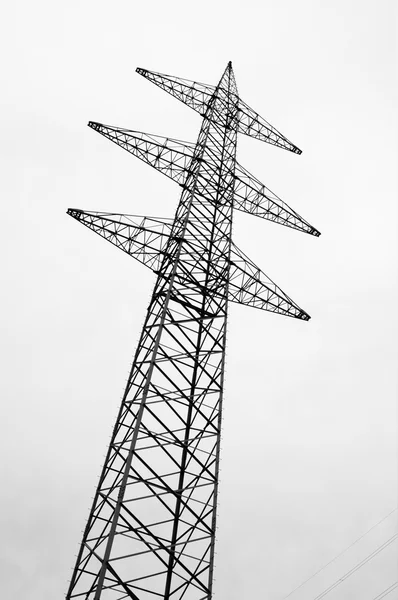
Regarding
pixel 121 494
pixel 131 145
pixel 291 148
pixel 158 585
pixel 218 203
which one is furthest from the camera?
pixel 158 585

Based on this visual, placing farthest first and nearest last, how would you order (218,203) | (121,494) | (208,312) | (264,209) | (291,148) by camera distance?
(291,148) → (264,209) → (218,203) → (208,312) → (121,494)

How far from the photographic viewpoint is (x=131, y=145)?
18.9m

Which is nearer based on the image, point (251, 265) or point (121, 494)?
point (121, 494)

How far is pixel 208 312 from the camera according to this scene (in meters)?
14.5

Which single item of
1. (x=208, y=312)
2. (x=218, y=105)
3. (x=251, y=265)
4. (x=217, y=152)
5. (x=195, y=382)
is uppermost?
(x=218, y=105)

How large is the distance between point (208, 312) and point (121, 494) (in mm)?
6642

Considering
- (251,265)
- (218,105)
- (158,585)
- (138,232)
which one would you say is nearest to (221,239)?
(251,265)

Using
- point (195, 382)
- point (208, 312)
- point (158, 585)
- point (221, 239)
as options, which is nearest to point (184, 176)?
point (221, 239)

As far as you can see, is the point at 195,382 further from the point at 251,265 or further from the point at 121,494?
the point at 251,265

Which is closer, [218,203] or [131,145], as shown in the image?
[218,203]

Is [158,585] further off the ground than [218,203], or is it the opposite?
[158,585]

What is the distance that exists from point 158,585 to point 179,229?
182 feet

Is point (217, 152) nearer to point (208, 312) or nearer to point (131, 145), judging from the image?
point (131, 145)

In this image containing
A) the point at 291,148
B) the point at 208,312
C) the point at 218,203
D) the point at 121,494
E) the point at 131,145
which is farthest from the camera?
the point at 291,148
